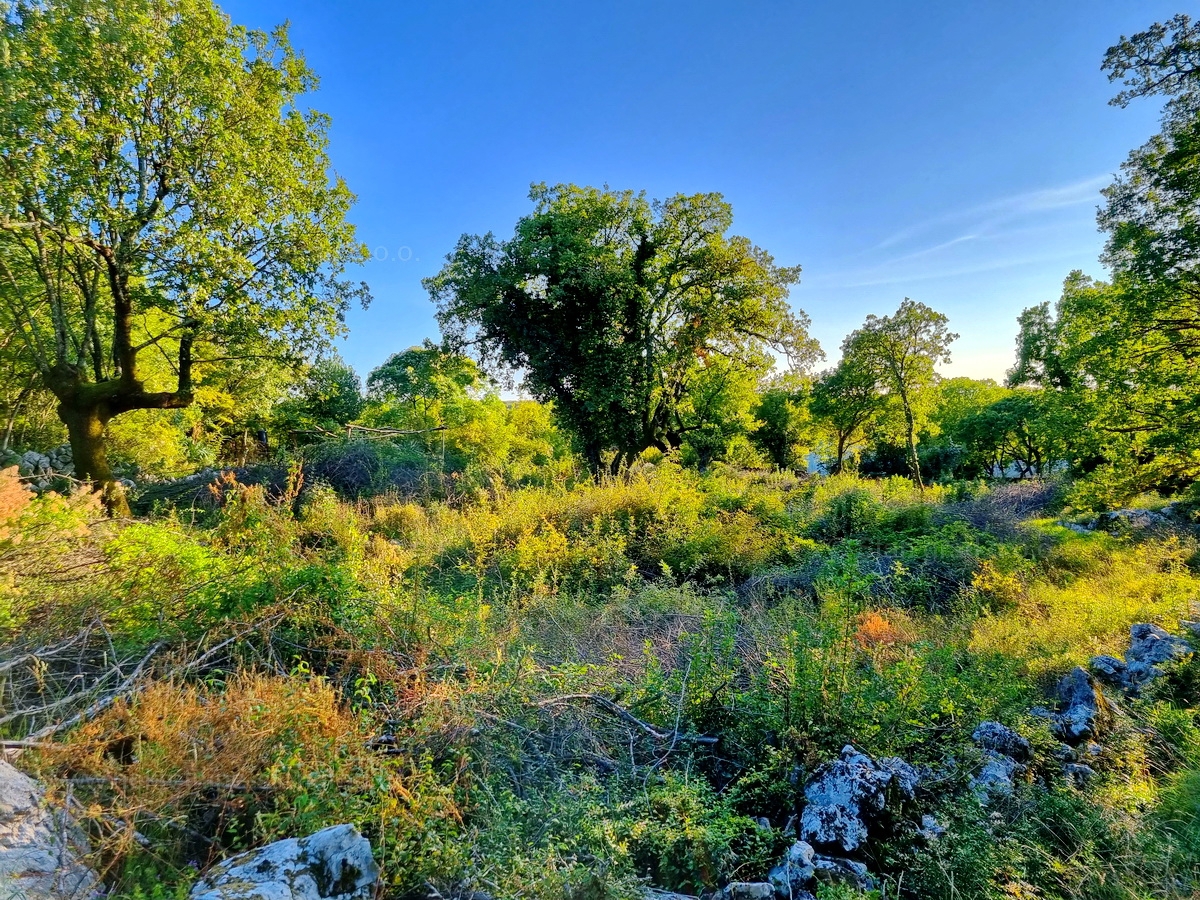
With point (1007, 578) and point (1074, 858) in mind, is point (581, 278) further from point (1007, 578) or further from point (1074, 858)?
point (1074, 858)

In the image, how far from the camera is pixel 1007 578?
6.44 meters

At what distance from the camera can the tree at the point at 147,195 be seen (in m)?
7.34

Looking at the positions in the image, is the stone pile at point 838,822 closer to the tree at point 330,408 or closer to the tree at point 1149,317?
the tree at point 1149,317

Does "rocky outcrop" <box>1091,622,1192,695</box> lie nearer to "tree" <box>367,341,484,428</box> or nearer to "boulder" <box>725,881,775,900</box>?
"boulder" <box>725,881,775,900</box>

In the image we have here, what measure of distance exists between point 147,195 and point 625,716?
11.0 metres

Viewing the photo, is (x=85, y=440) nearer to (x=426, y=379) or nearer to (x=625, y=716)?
(x=426, y=379)

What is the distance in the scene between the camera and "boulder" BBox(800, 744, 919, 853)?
8.25 ft

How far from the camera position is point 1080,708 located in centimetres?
369

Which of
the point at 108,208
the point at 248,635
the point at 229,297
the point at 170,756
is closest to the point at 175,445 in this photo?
the point at 229,297

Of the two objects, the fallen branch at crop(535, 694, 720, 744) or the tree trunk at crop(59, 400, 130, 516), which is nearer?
the fallen branch at crop(535, 694, 720, 744)

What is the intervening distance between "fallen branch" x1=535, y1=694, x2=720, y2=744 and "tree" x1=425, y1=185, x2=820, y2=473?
34.3ft

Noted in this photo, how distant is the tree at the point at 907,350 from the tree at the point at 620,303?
6.12 meters

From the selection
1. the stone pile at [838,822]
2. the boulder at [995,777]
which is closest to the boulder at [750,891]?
the stone pile at [838,822]

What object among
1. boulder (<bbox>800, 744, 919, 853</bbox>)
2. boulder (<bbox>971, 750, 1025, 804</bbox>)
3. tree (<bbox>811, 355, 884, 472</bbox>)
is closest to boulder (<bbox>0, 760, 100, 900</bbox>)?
boulder (<bbox>800, 744, 919, 853</bbox>)
